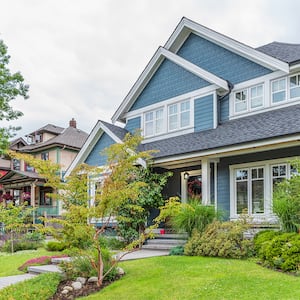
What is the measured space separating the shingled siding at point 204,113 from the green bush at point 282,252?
612 cm

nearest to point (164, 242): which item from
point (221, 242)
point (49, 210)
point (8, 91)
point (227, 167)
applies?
point (227, 167)

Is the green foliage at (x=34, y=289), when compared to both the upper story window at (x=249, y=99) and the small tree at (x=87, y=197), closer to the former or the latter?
the small tree at (x=87, y=197)

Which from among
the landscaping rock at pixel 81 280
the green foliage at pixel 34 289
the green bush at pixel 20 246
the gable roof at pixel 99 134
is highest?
the gable roof at pixel 99 134

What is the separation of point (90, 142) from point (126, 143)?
27.8 feet

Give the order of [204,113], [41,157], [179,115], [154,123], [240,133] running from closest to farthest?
[240,133] < [204,113] < [179,115] < [154,123] < [41,157]

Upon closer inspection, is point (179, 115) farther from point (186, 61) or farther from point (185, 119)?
point (186, 61)

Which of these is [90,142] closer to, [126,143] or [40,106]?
[126,143]

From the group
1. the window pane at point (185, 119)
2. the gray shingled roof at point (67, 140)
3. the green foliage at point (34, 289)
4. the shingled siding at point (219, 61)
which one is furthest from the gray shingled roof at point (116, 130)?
the gray shingled roof at point (67, 140)

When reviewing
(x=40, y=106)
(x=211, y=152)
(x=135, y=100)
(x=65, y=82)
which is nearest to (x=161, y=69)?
(x=135, y=100)

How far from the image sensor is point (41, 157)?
3122cm

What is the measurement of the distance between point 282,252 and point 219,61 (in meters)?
8.71

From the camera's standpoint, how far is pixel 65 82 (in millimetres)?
27594

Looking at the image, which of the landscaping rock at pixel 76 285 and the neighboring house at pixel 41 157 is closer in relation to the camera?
the landscaping rock at pixel 76 285

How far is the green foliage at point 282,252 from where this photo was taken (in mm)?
7605
